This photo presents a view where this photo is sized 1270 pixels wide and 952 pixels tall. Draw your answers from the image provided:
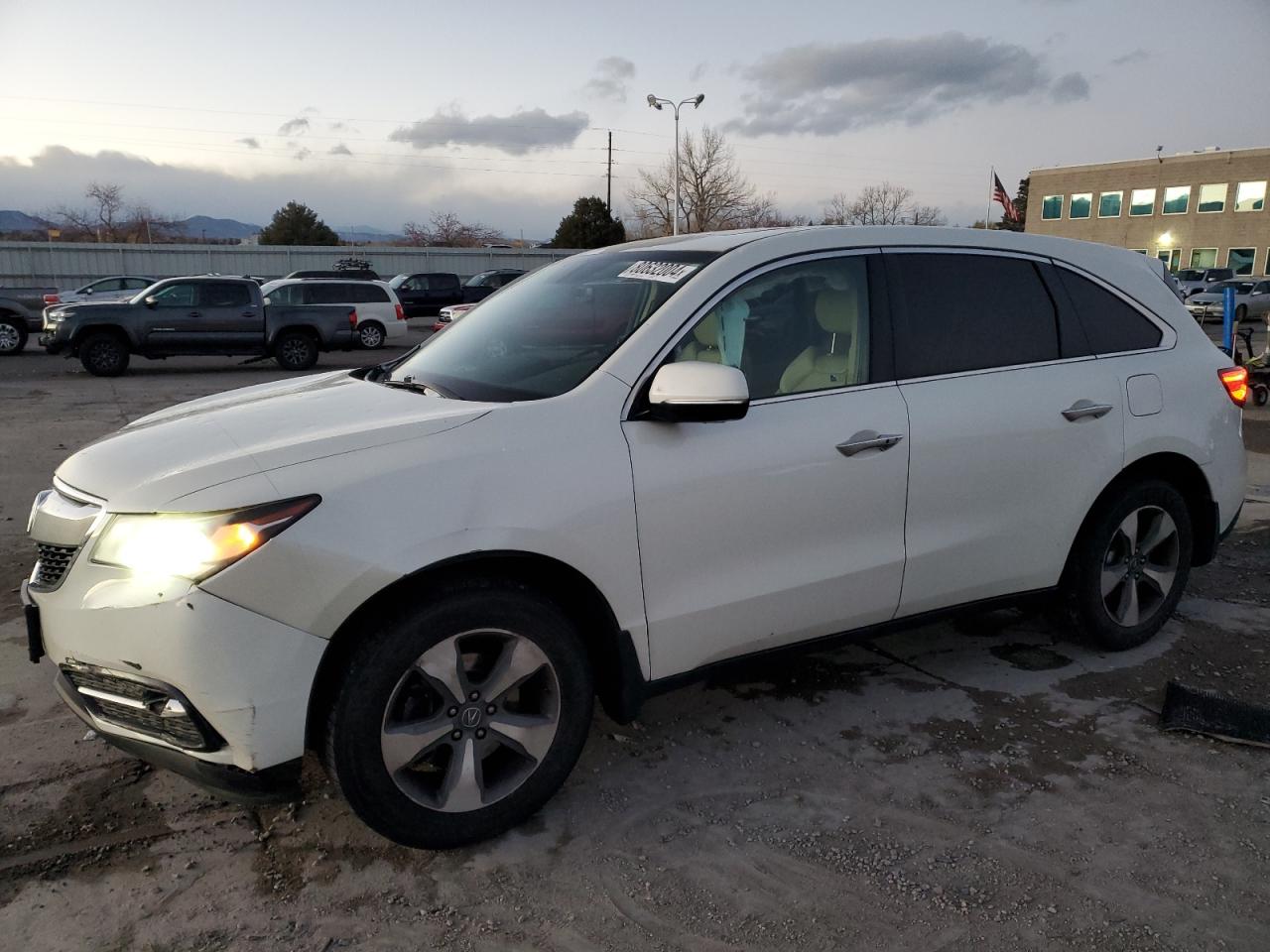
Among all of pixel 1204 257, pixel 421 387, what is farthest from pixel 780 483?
pixel 1204 257

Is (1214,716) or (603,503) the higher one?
(603,503)

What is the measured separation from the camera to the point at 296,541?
2.35m

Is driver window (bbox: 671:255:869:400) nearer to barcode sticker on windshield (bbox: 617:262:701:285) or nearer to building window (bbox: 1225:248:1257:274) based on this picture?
barcode sticker on windshield (bbox: 617:262:701:285)

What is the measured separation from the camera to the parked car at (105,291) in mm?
21672

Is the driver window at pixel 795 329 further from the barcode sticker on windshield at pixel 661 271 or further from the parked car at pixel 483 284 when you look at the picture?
the parked car at pixel 483 284

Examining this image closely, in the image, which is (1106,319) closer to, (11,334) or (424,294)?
(11,334)

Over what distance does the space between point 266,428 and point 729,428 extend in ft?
4.59

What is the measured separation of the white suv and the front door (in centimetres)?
1

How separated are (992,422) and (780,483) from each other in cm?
99

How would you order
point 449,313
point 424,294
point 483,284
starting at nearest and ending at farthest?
point 449,313
point 483,284
point 424,294

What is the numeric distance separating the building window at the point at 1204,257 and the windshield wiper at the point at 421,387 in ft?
209

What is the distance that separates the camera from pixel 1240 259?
5478 cm

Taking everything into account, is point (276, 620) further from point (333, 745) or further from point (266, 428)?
point (266, 428)

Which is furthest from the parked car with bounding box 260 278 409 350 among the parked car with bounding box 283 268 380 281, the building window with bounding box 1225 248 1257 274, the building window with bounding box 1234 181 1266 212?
the building window with bounding box 1234 181 1266 212
